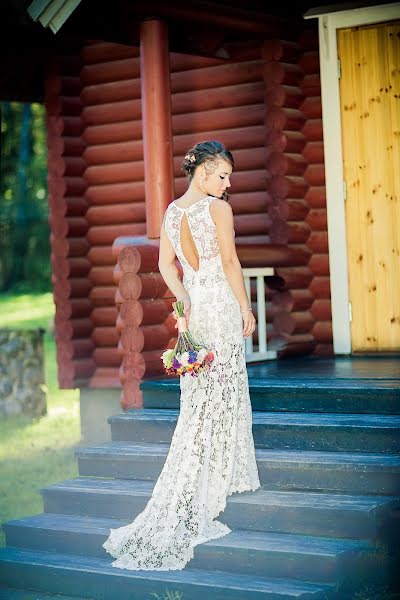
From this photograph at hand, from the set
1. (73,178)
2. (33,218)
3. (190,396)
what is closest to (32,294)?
(33,218)

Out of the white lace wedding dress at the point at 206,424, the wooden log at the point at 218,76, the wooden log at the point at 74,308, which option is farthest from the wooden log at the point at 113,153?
the white lace wedding dress at the point at 206,424

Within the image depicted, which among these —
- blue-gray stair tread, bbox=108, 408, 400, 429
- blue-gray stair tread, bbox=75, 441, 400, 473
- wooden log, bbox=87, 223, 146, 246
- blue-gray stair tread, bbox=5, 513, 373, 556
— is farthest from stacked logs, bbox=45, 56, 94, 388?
blue-gray stair tread, bbox=5, 513, 373, 556

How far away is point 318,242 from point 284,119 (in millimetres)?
1052

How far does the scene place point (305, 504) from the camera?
5.52 meters

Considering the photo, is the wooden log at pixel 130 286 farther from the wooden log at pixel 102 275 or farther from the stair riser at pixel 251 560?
the wooden log at pixel 102 275

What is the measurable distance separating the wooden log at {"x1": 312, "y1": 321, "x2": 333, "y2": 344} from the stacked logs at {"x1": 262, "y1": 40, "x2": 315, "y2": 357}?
0.07 metres

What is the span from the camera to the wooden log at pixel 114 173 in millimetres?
9617

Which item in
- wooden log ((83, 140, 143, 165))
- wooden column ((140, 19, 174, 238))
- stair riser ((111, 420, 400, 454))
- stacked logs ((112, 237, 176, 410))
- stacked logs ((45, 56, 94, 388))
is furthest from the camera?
stacked logs ((45, 56, 94, 388))

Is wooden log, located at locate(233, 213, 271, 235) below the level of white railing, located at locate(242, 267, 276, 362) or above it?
above

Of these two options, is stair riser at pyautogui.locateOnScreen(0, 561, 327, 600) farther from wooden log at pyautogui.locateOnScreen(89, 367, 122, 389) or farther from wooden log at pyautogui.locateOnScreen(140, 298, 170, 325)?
wooden log at pyautogui.locateOnScreen(89, 367, 122, 389)

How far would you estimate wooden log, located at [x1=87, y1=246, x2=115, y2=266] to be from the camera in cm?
982

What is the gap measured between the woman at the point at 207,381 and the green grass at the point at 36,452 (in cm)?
163

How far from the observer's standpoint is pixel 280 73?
28.7 feet

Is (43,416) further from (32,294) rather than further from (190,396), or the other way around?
(32,294)
